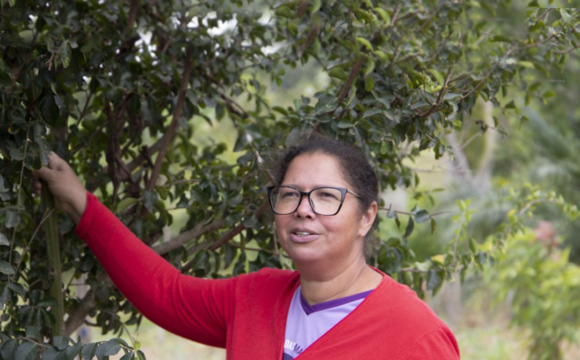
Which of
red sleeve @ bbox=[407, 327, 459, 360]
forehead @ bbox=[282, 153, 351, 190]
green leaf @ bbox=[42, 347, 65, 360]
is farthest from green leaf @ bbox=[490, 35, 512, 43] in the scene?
green leaf @ bbox=[42, 347, 65, 360]

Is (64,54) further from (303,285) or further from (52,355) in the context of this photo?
(303,285)

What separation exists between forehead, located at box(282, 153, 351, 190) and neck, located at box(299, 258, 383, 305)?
0.23m

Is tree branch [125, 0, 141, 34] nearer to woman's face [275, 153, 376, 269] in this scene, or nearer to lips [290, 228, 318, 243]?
woman's face [275, 153, 376, 269]

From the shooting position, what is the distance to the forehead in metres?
1.83

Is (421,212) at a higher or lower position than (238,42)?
lower

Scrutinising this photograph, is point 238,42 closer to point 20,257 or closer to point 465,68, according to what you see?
point 465,68

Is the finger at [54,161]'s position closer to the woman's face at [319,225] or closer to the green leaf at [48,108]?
the green leaf at [48,108]

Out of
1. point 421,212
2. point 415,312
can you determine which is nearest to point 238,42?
point 421,212

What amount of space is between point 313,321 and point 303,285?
112mm

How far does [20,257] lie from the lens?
1.92 meters

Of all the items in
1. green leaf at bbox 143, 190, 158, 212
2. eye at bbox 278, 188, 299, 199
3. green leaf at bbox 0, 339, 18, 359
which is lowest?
green leaf at bbox 0, 339, 18, 359

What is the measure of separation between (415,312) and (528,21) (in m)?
1.07

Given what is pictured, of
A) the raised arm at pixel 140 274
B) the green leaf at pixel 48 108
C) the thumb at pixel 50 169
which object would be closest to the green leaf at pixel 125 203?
the raised arm at pixel 140 274

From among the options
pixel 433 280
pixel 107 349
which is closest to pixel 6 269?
pixel 107 349
